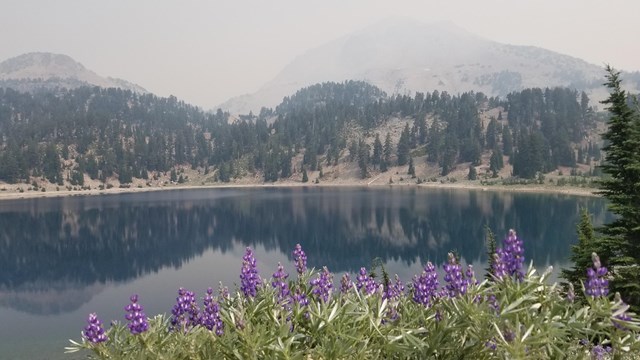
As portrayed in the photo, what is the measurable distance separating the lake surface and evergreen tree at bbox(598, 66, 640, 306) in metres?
33.7

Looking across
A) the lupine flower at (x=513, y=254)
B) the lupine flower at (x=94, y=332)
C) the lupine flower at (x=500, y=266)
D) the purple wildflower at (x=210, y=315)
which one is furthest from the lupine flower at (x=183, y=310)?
the lupine flower at (x=513, y=254)

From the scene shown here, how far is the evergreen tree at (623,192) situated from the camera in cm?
2466

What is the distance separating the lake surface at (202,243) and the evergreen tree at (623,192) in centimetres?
3371

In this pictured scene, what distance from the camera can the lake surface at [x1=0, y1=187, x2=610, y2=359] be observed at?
2167 inches

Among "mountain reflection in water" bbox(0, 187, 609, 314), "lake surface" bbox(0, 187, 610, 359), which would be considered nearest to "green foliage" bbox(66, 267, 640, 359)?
"lake surface" bbox(0, 187, 610, 359)

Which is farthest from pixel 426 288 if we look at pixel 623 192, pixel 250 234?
pixel 250 234

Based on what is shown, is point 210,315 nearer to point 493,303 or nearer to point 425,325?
point 425,325

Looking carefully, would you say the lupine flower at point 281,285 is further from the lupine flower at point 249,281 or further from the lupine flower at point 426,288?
the lupine flower at point 426,288

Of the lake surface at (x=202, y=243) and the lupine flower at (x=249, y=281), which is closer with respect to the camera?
the lupine flower at (x=249, y=281)

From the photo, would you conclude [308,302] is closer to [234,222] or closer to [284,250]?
[284,250]

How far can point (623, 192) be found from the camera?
2597cm

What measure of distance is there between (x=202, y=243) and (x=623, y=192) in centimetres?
7893

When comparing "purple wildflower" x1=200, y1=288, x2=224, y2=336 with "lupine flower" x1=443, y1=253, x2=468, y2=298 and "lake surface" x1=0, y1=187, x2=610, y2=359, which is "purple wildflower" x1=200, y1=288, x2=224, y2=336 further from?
"lake surface" x1=0, y1=187, x2=610, y2=359

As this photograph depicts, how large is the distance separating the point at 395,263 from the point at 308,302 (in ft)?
200
